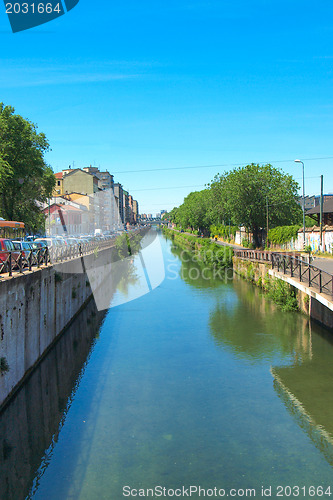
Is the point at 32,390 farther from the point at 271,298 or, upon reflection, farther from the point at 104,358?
the point at 271,298

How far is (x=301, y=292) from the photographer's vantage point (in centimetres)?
2772

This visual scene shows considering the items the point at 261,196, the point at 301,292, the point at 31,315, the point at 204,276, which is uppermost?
the point at 261,196

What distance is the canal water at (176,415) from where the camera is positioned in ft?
34.9

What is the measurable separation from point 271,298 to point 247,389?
16297mm

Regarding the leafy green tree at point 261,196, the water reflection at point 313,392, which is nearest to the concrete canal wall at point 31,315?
the water reflection at point 313,392

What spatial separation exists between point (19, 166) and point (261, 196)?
105 feet

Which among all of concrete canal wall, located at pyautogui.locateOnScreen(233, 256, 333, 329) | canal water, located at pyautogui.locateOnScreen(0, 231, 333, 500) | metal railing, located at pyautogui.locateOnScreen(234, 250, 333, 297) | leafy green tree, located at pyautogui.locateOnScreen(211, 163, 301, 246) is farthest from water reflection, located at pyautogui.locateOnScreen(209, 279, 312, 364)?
leafy green tree, located at pyautogui.locateOnScreen(211, 163, 301, 246)

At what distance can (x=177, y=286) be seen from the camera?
136 ft

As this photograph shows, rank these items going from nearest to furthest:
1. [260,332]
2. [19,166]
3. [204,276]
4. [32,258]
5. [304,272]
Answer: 1. [32,258]
2. [304,272]
3. [260,332]
4. [19,166]
5. [204,276]

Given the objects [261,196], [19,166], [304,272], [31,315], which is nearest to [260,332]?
[304,272]

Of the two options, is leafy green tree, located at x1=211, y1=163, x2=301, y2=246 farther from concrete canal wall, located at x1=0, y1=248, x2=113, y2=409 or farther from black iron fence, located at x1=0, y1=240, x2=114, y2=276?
concrete canal wall, located at x1=0, y1=248, x2=113, y2=409

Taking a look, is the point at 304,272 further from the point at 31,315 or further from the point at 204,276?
the point at 204,276

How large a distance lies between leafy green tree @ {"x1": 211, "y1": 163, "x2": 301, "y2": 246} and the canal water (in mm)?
35870

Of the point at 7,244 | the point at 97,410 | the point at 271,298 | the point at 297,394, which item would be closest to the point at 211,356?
the point at 297,394
